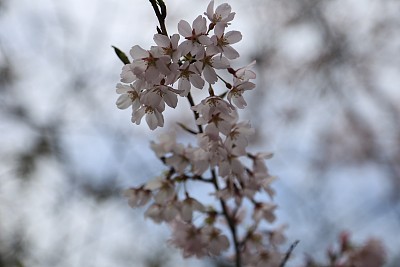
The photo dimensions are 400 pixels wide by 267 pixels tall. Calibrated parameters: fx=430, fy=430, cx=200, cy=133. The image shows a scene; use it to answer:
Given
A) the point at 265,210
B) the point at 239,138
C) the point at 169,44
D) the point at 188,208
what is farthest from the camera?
the point at 265,210

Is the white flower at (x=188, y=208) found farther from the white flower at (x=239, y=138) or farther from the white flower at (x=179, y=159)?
the white flower at (x=239, y=138)

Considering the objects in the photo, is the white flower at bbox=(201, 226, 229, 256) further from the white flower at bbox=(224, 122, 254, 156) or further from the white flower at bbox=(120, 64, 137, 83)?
the white flower at bbox=(120, 64, 137, 83)

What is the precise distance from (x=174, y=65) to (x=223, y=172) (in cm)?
37

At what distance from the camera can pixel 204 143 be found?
119 cm

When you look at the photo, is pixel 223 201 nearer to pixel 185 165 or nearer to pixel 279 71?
pixel 185 165

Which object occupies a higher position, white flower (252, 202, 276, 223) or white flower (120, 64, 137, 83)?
white flower (252, 202, 276, 223)

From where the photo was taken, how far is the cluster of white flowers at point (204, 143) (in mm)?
1020

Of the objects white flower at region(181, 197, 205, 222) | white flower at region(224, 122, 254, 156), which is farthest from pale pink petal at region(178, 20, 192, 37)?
white flower at region(181, 197, 205, 222)

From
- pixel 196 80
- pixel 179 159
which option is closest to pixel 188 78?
pixel 196 80

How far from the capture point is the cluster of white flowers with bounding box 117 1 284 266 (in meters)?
1.02

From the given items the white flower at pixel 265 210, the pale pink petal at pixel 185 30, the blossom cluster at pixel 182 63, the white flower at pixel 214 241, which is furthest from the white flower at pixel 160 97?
the white flower at pixel 265 210

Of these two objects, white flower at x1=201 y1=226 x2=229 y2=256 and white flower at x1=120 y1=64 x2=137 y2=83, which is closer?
white flower at x1=120 y1=64 x2=137 y2=83

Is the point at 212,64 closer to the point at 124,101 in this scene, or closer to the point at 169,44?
the point at 169,44

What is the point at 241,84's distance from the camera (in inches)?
44.2
